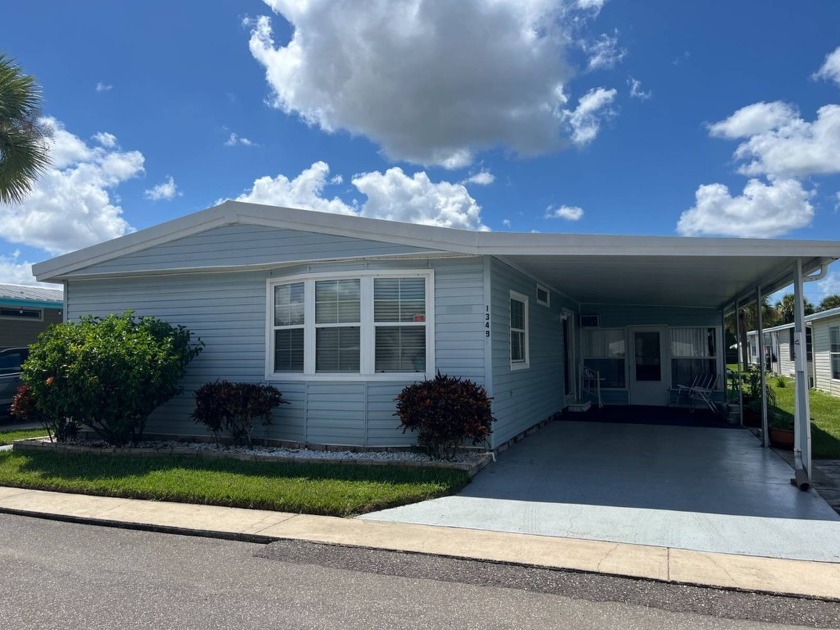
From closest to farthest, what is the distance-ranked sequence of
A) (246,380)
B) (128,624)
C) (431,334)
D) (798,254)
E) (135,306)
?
(128,624), (798,254), (431,334), (246,380), (135,306)

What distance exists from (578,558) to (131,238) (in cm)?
857

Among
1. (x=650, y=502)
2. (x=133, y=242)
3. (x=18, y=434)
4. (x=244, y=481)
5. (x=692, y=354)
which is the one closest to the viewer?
(x=650, y=502)

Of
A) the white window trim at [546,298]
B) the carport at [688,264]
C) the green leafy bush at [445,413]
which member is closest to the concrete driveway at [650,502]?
the green leafy bush at [445,413]

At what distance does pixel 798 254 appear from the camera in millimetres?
6770

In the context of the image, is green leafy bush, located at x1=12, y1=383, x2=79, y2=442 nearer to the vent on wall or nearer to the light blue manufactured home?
the light blue manufactured home

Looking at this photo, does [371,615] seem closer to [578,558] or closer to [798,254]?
[578,558]

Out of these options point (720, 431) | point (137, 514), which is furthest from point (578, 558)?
point (720, 431)

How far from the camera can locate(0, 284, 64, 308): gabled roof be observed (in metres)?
16.5

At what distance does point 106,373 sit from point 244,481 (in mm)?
2966

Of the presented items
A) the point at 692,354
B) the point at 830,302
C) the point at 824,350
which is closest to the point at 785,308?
the point at 830,302

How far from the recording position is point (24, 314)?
17.1 meters

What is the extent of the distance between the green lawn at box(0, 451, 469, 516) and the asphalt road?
3.96 ft

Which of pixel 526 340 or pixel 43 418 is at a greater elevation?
pixel 526 340

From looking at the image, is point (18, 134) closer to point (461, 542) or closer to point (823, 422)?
point (461, 542)
